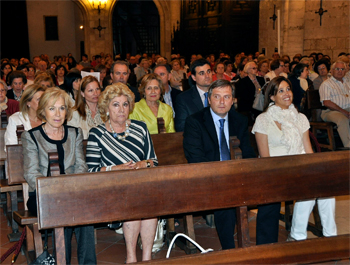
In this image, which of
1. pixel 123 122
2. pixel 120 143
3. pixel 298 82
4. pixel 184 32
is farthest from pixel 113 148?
pixel 184 32

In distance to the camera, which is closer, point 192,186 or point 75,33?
point 192,186

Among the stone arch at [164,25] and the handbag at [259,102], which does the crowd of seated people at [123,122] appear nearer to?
the handbag at [259,102]

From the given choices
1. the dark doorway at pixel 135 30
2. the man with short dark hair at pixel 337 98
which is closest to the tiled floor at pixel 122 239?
the man with short dark hair at pixel 337 98

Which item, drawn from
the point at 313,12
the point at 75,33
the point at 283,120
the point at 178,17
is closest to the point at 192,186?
the point at 283,120

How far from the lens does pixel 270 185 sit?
252 centimetres

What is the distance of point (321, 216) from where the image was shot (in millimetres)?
3625

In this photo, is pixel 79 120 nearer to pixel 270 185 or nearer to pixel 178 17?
pixel 270 185

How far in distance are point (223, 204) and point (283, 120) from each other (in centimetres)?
163

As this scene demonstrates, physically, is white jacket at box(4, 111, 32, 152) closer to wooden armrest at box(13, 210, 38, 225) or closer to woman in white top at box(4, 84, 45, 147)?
woman in white top at box(4, 84, 45, 147)

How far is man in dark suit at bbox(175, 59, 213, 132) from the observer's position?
4.50 m

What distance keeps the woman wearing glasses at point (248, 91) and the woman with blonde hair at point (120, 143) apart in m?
4.16

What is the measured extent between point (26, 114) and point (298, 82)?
197 inches

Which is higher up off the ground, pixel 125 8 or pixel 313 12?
pixel 125 8

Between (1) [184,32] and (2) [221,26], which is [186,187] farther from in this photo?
(1) [184,32]
